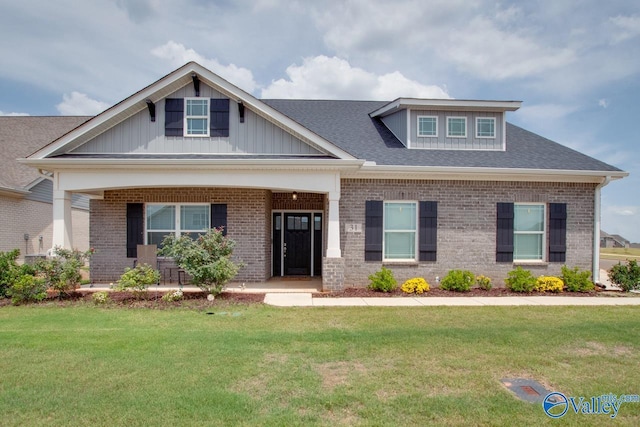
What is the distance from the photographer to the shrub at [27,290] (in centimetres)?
927

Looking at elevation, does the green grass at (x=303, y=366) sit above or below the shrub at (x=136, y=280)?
below

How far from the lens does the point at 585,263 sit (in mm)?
12141

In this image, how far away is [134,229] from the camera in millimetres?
12234

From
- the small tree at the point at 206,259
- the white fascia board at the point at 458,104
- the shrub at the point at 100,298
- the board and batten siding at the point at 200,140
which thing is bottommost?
the shrub at the point at 100,298

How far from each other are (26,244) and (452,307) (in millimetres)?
16068

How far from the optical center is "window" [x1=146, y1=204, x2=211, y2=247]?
12.3 m

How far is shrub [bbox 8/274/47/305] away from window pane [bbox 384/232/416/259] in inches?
336

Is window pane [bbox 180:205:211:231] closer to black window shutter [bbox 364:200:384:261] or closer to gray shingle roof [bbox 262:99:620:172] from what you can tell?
gray shingle roof [bbox 262:99:620:172]

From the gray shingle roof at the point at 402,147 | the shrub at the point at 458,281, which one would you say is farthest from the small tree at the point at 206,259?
the shrub at the point at 458,281

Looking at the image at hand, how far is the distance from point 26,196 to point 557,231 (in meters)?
18.7

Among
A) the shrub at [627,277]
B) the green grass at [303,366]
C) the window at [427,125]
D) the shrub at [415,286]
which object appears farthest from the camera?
the window at [427,125]

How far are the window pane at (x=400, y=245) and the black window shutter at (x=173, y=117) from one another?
20.9ft

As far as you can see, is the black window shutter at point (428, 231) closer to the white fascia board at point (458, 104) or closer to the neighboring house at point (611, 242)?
the white fascia board at point (458, 104)

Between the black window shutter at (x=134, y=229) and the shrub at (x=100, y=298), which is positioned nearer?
the shrub at (x=100, y=298)
